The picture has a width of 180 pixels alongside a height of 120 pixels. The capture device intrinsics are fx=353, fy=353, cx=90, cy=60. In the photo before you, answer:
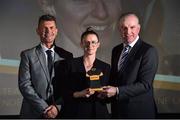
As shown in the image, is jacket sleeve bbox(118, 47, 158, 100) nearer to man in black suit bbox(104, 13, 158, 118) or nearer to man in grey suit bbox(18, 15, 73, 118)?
man in black suit bbox(104, 13, 158, 118)

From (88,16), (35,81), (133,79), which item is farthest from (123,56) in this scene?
(35,81)

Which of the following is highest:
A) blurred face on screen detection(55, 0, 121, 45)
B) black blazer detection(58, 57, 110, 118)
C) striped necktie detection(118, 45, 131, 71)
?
blurred face on screen detection(55, 0, 121, 45)

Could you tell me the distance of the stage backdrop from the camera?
3434mm

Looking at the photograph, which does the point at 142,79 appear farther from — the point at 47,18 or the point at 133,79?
the point at 47,18

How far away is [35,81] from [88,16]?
0.93 m

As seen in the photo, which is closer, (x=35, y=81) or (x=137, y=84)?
(x=137, y=84)

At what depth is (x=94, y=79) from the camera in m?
3.02

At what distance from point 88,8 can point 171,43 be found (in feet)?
3.07

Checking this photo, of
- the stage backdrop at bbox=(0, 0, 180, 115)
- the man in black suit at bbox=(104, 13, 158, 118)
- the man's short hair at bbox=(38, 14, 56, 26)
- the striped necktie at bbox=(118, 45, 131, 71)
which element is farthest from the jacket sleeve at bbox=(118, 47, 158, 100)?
the man's short hair at bbox=(38, 14, 56, 26)

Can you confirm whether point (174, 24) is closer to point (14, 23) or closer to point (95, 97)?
point (95, 97)

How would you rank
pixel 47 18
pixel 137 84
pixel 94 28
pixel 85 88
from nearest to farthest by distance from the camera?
pixel 137 84, pixel 85 88, pixel 47 18, pixel 94 28

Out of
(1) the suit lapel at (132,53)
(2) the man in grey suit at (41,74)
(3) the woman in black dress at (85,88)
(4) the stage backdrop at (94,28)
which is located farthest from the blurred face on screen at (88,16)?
(1) the suit lapel at (132,53)

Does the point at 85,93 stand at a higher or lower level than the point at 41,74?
lower

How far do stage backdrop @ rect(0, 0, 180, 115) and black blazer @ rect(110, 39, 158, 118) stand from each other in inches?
15.2
